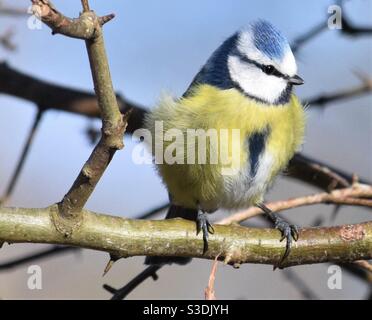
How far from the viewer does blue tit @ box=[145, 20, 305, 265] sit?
244 centimetres

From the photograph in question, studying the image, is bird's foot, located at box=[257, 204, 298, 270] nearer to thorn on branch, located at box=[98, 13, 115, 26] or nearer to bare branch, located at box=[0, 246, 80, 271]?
bare branch, located at box=[0, 246, 80, 271]

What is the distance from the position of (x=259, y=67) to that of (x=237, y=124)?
0.27 m

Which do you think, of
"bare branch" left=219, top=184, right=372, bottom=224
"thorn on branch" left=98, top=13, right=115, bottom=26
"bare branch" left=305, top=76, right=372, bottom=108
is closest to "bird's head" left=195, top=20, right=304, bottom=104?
"bare branch" left=305, top=76, right=372, bottom=108

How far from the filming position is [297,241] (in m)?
1.97

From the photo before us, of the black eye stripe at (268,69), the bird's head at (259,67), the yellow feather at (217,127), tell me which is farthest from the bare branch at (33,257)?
the black eye stripe at (268,69)

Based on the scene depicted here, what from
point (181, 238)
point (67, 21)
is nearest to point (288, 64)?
point (181, 238)

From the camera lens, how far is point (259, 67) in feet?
8.52

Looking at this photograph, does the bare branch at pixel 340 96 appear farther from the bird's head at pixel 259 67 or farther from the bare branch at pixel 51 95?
the bare branch at pixel 51 95

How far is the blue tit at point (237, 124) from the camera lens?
7.99 ft

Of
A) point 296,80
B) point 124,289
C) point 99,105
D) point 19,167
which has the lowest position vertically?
point 124,289

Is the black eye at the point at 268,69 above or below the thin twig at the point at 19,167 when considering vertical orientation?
above

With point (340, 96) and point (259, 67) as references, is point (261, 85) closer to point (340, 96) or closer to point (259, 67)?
point (259, 67)
